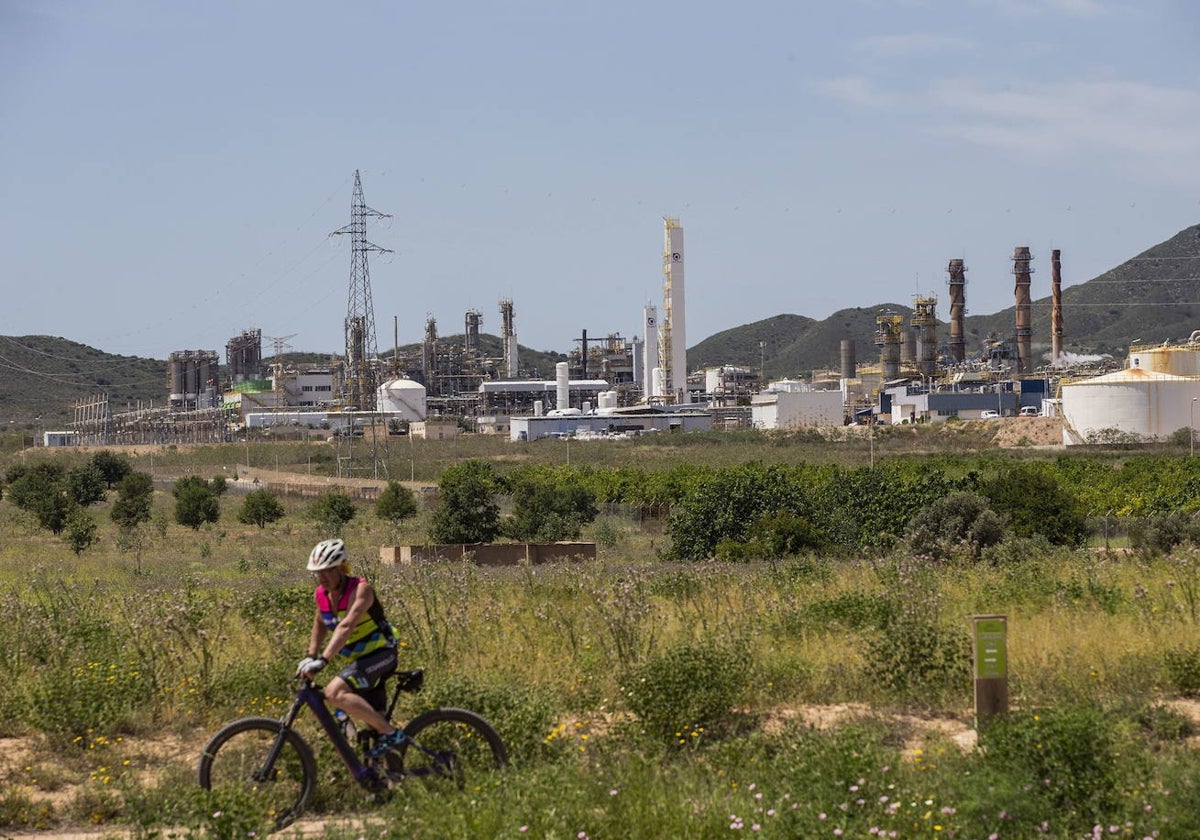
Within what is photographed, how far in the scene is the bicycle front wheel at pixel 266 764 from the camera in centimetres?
710

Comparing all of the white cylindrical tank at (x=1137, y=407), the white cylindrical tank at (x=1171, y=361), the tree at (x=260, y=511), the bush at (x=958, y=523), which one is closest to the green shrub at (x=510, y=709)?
the bush at (x=958, y=523)

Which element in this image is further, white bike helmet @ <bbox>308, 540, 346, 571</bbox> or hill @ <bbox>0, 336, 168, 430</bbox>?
hill @ <bbox>0, 336, 168, 430</bbox>

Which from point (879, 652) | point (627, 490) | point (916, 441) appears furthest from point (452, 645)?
point (916, 441)

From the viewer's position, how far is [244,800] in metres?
6.52

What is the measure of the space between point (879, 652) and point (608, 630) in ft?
6.83

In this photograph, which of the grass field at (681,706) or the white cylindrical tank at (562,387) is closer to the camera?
the grass field at (681,706)

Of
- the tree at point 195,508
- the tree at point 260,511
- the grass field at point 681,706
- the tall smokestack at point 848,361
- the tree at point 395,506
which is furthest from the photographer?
the tall smokestack at point 848,361

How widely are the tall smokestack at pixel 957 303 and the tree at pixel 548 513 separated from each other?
78.9m

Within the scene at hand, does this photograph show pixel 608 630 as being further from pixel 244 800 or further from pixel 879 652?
pixel 244 800

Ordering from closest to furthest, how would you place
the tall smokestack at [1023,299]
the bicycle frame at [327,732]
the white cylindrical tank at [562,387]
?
the bicycle frame at [327,732] → the tall smokestack at [1023,299] → the white cylindrical tank at [562,387]

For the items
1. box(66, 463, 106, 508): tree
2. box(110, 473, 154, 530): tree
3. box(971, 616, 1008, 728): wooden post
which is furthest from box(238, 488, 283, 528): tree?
box(971, 616, 1008, 728): wooden post

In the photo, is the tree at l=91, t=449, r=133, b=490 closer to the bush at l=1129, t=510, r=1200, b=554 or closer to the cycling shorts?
the bush at l=1129, t=510, r=1200, b=554

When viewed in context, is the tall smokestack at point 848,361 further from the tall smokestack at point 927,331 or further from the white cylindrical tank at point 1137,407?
the white cylindrical tank at point 1137,407

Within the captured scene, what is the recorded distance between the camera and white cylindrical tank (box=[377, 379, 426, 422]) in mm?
118438
